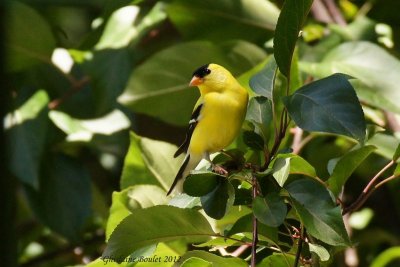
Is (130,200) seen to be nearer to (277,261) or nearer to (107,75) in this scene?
(277,261)

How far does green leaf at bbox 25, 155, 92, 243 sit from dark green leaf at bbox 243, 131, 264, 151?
96cm

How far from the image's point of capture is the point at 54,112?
5.43 ft

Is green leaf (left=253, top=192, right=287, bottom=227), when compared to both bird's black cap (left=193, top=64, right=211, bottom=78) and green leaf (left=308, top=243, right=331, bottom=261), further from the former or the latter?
bird's black cap (left=193, top=64, right=211, bottom=78)

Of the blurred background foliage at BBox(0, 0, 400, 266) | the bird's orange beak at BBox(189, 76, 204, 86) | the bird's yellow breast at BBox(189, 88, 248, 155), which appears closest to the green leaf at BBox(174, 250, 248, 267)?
the bird's yellow breast at BBox(189, 88, 248, 155)

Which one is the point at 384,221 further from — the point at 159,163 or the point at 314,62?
the point at 159,163

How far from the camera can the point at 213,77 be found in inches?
39.0

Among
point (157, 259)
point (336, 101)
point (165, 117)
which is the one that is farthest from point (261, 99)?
point (165, 117)

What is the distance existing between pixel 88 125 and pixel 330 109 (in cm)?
103

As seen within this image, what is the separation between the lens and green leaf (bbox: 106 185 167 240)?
3.33 ft

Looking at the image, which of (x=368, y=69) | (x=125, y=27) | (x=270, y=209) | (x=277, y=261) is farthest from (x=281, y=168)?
(x=125, y=27)

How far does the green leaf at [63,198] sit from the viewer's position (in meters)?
1.66

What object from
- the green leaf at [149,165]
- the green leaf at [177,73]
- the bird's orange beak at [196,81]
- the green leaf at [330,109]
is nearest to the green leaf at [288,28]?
the green leaf at [330,109]

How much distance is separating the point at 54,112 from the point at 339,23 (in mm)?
680

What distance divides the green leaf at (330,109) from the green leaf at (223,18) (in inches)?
35.9
